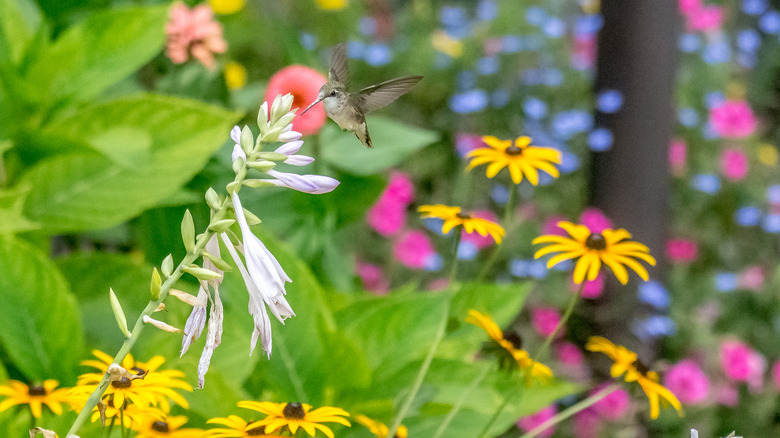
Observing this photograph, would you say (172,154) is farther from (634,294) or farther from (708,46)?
(708,46)

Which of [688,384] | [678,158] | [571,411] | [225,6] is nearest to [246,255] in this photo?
[571,411]

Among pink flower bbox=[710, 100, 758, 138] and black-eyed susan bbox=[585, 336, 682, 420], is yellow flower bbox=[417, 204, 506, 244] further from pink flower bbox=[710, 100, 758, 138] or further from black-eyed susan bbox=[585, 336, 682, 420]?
pink flower bbox=[710, 100, 758, 138]

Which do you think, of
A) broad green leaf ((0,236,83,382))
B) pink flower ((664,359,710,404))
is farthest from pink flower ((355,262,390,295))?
broad green leaf ((0,236,83,382))

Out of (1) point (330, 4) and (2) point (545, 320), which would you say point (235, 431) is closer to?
(2) point (545, 320)

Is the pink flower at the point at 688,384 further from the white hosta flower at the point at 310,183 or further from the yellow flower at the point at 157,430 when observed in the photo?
the white hosta flower at the point at 310,183

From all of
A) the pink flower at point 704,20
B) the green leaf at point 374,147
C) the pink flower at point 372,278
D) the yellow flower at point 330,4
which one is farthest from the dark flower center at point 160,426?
the pink flower at point 704,20
